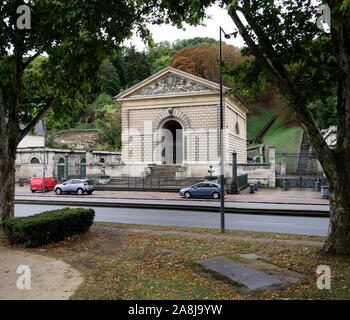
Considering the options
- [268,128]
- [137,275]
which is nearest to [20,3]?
[137,275]

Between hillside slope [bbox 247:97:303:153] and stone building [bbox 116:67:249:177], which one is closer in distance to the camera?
stone building [bbox 116:67:249:177]

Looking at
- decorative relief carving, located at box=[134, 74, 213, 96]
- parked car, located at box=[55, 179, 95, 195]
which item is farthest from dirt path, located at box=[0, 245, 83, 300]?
decorative relief carving, located at box=[134, 74, 213, 96]

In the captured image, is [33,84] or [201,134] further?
[201,134]

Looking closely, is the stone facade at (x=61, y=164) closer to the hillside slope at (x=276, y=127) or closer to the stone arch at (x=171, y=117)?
the stone arch at (x=171, y=117)

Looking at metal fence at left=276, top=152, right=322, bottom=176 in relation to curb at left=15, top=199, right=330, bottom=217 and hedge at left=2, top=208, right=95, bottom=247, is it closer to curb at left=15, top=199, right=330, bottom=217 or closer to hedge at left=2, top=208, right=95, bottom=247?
curb at left=15, top=199, right=330, bottom=217

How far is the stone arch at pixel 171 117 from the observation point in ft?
Answer: 133

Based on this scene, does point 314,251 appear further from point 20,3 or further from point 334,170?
point 20,3

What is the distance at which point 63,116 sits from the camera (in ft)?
47.1

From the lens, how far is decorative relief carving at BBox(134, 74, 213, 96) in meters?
40.1

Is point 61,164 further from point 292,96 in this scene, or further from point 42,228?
point 292,96

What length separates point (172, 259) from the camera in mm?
8211

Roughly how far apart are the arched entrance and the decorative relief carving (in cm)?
377
